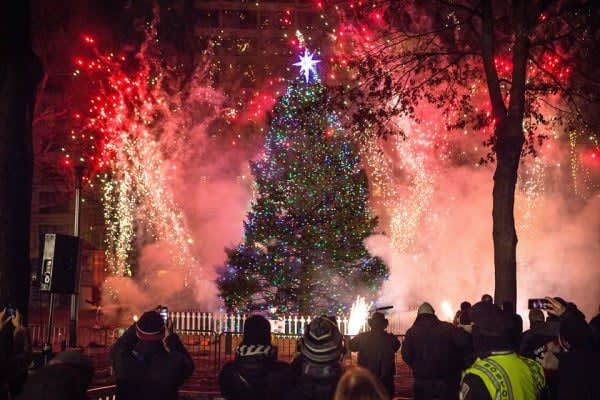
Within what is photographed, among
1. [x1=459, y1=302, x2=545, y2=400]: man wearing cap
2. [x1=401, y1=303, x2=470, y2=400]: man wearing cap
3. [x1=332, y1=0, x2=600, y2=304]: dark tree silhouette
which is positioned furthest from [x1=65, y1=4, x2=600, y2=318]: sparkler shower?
[x1=459, y1=302, x2=545, y2=400]: man wearing cap

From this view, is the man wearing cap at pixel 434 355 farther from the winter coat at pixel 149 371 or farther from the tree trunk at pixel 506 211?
the tree trunk at pixel 506 211

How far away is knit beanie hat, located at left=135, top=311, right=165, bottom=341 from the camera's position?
6395mm

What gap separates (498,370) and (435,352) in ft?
12.1

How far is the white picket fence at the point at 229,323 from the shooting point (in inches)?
869

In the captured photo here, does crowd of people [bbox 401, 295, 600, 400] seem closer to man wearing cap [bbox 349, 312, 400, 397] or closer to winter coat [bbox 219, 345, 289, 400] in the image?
man wearing cap [bbox 349, 312, 400, 397]

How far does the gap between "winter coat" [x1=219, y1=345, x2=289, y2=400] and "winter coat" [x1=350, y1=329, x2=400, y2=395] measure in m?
3.40

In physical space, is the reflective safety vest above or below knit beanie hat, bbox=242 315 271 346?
below

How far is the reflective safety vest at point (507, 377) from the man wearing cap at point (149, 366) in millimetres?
2794

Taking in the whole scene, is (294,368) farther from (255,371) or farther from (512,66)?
(512,66)

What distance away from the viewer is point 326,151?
23531mm

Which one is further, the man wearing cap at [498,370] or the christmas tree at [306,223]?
the christmas tree at [306,223]

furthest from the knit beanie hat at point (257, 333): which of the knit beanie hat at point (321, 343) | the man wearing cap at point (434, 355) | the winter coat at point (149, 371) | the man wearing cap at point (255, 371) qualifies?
the man wearing cap at point (434, 355)

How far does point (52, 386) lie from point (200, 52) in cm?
4443

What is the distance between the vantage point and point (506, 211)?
1430 cm
